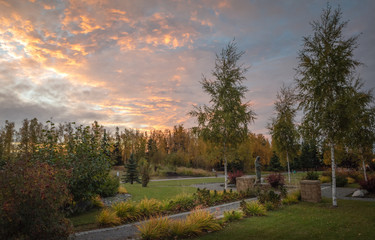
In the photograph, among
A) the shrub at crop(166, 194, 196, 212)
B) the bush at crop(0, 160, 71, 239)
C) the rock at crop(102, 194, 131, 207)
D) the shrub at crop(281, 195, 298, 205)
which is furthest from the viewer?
the rock at crop(102, 194, 131, 207)

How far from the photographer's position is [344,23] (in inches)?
423

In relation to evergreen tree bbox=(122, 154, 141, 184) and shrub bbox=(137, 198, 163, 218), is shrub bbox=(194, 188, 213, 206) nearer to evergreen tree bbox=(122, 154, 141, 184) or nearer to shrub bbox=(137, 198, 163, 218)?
shrub bbox=(137, 198, 163, 218)

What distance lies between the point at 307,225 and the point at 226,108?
807cm

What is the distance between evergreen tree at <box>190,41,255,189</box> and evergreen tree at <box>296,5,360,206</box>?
3.77m

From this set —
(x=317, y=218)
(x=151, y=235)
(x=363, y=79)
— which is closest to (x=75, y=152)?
(x=151, y=235)

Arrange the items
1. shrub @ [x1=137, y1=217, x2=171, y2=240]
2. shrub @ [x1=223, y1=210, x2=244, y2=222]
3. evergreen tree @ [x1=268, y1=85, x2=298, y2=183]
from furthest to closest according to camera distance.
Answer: evergreen tree @ [x1=268, y1=85, x2=298, y2=183], shrub @ [x1=223, y1=210, x2=244, y2=222], shrub @ [x1=137, y1=217, x2=171, y2=240]

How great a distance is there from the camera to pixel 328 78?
35.4 feet

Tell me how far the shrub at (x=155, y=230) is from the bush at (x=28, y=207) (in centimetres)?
208

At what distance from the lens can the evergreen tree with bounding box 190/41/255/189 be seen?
14.0m

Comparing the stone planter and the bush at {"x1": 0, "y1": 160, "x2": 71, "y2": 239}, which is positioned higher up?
the bush at {"x1": 0, "y1": 160, "x2": 71, "y2": 239}

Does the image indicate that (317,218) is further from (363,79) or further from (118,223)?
A: (363,79)

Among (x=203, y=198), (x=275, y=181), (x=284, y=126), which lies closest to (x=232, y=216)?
(x=203, y=198)

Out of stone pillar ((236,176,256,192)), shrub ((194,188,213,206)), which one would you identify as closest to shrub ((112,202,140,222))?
shrub ((194,188,213,206))

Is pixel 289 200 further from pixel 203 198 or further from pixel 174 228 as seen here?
pixel 174 228
